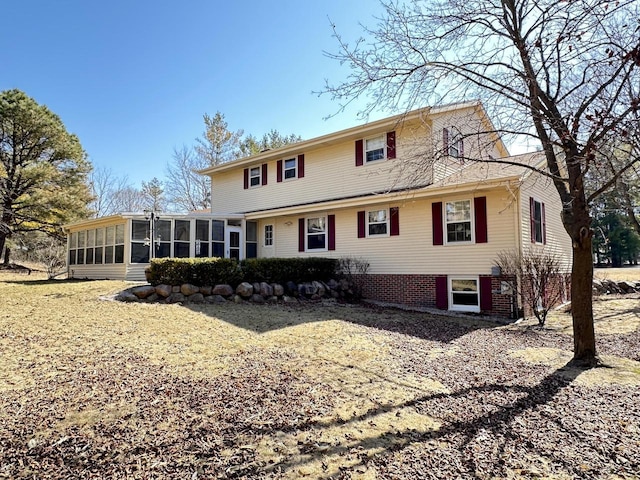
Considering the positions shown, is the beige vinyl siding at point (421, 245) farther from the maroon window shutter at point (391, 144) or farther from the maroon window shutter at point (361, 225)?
the maroon window shutter at point (391, 144)

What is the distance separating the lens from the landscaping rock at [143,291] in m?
10.2

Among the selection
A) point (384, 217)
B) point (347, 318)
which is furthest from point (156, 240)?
point (347, 318)

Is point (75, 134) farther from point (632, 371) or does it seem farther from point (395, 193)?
point (632, 371)

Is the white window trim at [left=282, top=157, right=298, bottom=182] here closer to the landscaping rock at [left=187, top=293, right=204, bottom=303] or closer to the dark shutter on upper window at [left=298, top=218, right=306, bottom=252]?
the dark shutter on upper window at [left=298, top=218, right=306, bottom=252]

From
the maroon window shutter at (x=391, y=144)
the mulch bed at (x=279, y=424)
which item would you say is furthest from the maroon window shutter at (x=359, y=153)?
the mulch bed at (x=279, y=424)

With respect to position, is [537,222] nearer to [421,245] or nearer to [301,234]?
[421,245]

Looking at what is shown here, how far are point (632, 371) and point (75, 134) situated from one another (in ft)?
90.5

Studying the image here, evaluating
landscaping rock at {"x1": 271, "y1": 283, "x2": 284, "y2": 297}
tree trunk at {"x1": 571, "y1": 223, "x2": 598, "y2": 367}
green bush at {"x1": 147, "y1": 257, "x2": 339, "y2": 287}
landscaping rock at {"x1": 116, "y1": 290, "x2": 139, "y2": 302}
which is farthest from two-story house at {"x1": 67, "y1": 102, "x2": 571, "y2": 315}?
landscaping rock at {"x1": 116, "y1": 290, "x2": 139, "y2": 302}

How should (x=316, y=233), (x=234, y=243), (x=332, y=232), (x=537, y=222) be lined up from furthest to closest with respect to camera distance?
(x=234, y=243) < (x=316, y=233) < (x=332, y=232) < (x=537, y=222)

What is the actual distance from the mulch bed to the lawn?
2 centimetres

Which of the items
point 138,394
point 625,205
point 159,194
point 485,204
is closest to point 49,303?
point 138,394

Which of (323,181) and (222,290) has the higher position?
(323,181)

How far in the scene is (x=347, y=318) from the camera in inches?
352

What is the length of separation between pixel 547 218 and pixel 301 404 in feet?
39.3
